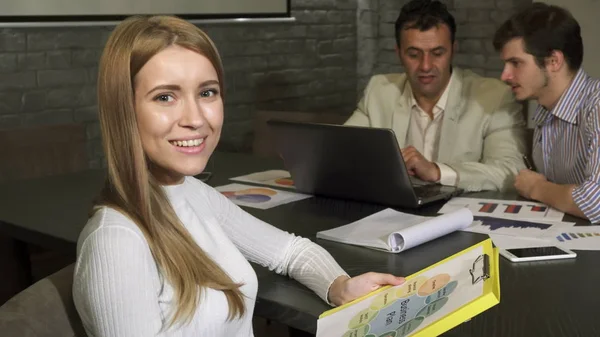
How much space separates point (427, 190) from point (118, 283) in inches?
47.7

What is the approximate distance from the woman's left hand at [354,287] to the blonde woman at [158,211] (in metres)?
0.02

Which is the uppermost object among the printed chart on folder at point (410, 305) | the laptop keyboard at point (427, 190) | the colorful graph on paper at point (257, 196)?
the printed chart on folder at point (410, 305)

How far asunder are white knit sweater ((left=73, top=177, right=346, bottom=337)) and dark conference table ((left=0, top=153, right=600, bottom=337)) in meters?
0.07

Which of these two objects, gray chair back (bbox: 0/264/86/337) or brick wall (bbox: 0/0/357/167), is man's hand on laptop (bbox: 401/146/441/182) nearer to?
gray chair back (bbox: 0/264/86/337)

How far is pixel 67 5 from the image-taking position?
3.19 meters

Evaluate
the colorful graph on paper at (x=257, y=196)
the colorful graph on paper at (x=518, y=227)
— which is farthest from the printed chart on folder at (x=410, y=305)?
the colorful graph on paper at (x=257, y=196)

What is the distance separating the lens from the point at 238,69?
3.95 meters

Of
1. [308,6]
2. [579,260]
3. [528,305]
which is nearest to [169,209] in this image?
[528,305]

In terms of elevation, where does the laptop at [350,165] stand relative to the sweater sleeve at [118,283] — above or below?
below

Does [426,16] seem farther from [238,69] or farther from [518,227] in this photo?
[238,69]

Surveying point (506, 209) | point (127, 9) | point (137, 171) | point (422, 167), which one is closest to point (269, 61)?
point (127, 9)

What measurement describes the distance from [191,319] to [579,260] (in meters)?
0.86

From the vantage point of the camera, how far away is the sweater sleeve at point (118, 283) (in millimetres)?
1039

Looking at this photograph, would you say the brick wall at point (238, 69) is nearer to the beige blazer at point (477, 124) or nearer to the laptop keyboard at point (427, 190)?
the beige blazer at point (477, 124)
